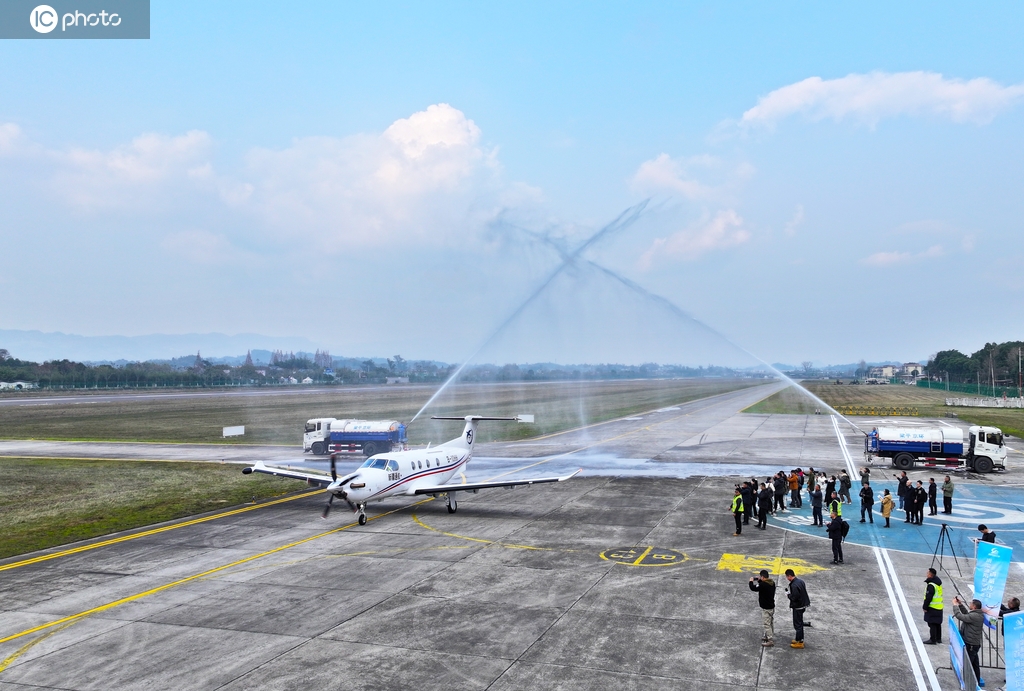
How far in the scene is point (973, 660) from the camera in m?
14.1

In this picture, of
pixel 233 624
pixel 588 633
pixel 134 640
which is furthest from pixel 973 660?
pixel 134 640

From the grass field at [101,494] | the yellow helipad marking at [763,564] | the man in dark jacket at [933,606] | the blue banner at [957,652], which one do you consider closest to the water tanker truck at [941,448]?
the yellow helipad marking at [763,564]

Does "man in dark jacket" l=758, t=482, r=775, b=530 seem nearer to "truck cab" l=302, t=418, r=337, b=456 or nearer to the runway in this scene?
the runway

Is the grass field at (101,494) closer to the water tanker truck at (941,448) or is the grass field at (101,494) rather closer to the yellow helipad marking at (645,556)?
the yellow helipad marking at (645,556)

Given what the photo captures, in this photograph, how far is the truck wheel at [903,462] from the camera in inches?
1828

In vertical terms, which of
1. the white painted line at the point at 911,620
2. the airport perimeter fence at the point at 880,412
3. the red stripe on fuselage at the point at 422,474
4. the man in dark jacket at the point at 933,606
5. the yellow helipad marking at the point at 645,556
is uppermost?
the red stripe on fuselage at the point at 422,474

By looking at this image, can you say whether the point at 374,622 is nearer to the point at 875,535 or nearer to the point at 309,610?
the point at 309,610

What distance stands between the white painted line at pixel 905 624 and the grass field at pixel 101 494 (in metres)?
29.7

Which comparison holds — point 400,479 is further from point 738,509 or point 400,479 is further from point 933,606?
point 933,606

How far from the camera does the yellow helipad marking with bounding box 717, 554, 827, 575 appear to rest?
23062 millimetres

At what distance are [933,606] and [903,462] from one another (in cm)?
3433

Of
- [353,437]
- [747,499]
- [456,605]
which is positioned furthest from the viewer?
[353,437]

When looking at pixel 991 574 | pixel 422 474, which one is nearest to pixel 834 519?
pixel 991 574

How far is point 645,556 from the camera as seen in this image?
24609mm
